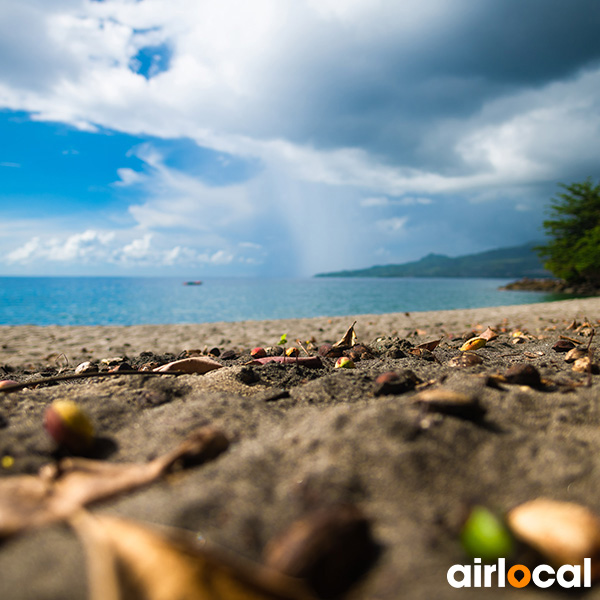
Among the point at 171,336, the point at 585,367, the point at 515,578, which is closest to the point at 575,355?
the point at 585,367

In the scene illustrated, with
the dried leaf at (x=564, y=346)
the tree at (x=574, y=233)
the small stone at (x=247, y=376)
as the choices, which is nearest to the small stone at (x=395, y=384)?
the small stone at (x=247, y=376)

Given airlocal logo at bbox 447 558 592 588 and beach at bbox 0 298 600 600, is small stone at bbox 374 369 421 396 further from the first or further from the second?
airlocal logo at bbox 447 558 592 588

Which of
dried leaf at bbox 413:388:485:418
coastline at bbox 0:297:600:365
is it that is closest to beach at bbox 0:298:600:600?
dried leaf at bbox 413:388:485:418

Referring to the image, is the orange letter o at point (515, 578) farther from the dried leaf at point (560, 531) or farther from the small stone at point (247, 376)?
the small stone at point (247, 376)

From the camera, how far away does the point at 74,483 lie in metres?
1.12

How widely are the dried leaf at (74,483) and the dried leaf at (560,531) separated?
0.92 metres

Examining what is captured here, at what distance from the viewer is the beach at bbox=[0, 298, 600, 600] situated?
2.94 feet

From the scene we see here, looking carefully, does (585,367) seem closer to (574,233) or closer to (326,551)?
(326,551)

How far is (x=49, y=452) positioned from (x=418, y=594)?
1.28 meters

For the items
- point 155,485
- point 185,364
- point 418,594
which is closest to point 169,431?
point 155,485

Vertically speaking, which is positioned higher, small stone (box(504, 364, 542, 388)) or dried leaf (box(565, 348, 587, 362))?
small stone (box(504, 364, 542, 388))

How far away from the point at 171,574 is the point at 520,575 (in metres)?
0.82

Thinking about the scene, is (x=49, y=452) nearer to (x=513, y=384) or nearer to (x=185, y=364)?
(x=185, y=364)

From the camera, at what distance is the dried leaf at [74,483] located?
3.26ft
